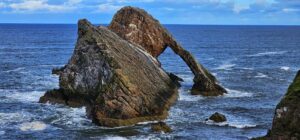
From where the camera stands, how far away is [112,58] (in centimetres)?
5522

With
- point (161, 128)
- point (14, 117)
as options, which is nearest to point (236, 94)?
point (161, 128)

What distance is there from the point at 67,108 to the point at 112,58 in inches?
344

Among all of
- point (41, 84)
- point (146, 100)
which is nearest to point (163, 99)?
point (146, 100)

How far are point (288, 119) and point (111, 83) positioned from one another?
79.6 ft

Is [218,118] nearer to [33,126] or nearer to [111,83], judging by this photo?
[111,83]

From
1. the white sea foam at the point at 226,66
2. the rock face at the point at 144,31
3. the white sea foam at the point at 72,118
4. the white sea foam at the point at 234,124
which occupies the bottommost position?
the white sea foam at the point at 72,118

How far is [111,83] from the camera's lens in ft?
172

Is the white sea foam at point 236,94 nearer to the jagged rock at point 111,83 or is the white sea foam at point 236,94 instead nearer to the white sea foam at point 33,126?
the jagged rock at point 111,83

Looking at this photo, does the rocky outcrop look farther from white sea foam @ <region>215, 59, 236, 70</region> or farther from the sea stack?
white sea foam @ <region>215, 59, 236, 70</region>

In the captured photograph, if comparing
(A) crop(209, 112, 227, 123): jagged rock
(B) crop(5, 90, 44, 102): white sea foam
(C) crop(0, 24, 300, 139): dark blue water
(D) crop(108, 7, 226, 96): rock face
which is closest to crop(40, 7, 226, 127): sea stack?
(C) crop(0, 24, 300, 139): dark blue water

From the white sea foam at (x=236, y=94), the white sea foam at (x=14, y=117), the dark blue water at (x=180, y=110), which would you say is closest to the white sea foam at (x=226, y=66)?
the dark blue water at (x=180, y=110)

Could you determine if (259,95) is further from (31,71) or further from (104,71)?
(31,71)

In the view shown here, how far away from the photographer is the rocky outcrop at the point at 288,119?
3184cm

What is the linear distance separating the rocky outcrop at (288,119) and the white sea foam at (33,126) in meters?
25.3
